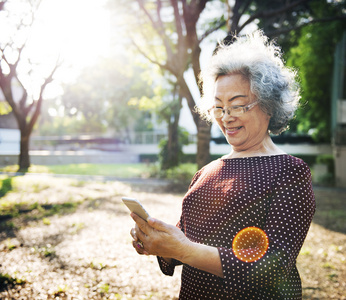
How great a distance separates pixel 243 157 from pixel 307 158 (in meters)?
21.7

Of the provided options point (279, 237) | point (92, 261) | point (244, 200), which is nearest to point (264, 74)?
point (244, 200)

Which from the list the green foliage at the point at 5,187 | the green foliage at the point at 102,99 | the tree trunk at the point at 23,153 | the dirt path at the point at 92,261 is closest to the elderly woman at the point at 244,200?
the dirt path at the point at 92,261

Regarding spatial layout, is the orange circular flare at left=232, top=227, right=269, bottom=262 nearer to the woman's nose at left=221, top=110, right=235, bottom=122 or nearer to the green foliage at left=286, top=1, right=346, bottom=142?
the woman's nose at left=221, top=110, right=235, bottom=122

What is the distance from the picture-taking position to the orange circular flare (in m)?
1.44

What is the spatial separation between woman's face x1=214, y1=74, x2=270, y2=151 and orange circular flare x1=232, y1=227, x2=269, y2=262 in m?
0.49

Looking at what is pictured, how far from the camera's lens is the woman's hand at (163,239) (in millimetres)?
1435

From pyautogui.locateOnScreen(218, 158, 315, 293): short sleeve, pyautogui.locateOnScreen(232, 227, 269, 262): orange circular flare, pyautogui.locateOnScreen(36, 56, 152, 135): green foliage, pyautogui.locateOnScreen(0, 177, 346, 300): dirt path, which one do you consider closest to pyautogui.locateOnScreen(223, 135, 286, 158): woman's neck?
pyautogui.locateOnScreen(218, 158, 315, 293): short sleeve

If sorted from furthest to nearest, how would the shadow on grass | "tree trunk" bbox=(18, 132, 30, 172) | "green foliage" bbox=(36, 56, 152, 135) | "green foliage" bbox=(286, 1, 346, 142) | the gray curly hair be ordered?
1. "green foliage" bbox=(36, 56, 152, 135)
2. "tree trunk" bbox=(18, 132, 30, 172)
3. "green foliage" bbox=(286, 1, 346, 142)
4. the shadow on grass
5. the gray curly hair

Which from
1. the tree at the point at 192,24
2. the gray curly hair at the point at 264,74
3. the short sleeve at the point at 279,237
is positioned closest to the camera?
the short sleeve at the point at 279,237

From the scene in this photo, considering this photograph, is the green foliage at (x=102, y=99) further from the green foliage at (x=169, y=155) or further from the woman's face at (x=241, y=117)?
the woman's face at (x=241, y=117)

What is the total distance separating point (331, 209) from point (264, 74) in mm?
8575

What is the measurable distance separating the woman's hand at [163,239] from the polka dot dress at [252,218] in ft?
0.60

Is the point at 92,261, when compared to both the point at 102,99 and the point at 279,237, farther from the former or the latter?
the point at 102,99

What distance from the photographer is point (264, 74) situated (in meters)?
1.70
